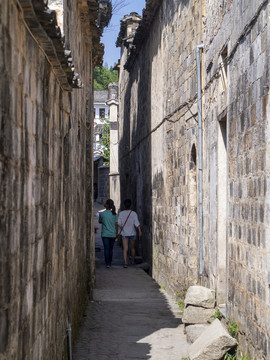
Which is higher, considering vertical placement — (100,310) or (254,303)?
(254,303)

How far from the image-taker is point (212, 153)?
7.64m

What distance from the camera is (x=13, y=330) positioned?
305 cm

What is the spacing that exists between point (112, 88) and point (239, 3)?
20082 mm

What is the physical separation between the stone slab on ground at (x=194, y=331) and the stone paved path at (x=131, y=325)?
10 centimetres

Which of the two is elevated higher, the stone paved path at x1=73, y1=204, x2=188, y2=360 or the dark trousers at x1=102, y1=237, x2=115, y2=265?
the dark trousers at x1=102, y1=237, x2=115, y2=265

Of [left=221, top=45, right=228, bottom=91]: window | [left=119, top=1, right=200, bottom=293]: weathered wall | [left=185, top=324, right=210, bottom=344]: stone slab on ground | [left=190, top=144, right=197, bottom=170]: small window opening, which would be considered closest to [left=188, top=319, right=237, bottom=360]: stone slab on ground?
[left=185, top=324, right=210, bottom=344]: stone slab on ground

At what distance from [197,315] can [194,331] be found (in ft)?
1.14

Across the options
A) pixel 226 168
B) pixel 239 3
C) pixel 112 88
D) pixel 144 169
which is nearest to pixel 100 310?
pixel 226 168

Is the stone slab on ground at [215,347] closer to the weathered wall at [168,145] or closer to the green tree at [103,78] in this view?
the weathered wall at [168,145]

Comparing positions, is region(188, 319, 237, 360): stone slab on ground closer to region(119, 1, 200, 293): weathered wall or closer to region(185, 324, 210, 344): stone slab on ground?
region(185, 324, 210, 344): stone slab on ground

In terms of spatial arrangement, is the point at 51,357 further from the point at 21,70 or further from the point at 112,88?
the point at 112,88

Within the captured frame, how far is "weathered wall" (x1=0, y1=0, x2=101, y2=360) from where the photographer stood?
284cm

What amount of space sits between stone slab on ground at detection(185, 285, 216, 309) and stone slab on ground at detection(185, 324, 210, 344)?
27 cm

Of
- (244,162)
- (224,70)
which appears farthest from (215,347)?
(224,70)
